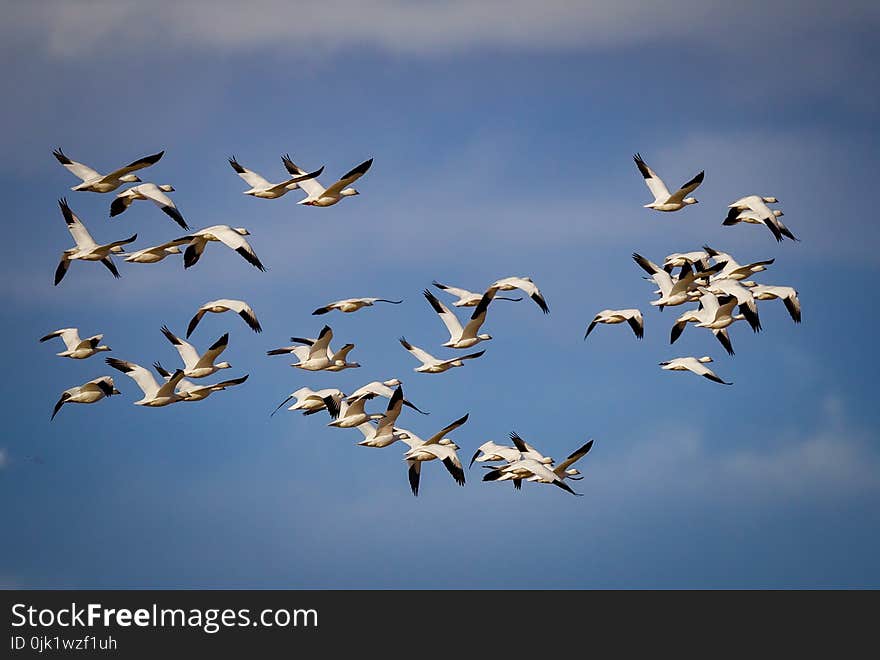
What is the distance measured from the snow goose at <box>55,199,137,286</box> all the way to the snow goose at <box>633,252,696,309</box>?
37.5 feet

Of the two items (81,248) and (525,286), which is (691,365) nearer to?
(525,286)

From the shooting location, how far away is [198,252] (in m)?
35.4

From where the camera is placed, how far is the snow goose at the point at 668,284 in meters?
37.8

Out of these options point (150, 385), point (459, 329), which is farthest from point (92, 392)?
point (459, 329)

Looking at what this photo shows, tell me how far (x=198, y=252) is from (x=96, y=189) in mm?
2371

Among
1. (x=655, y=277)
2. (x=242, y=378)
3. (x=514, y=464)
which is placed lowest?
(x=514, y=464)

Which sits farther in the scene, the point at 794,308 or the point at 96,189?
the point at 794,308

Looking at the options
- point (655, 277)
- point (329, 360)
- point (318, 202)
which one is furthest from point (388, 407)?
point (655, 277)

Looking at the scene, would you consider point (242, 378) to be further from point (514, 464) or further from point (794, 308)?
point (794, 308)

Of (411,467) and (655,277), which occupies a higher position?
(655,277)

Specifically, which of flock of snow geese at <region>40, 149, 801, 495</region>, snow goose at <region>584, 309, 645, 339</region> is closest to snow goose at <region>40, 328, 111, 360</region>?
flock of snow geese at <region>40, 149, 801, 495</region>

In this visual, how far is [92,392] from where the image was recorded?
3656 cm

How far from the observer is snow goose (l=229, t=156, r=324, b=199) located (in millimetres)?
34344

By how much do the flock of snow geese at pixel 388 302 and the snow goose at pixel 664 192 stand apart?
0.07 ft
